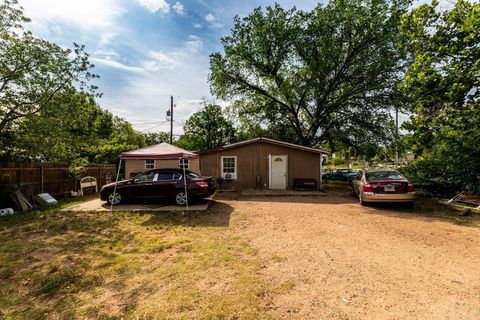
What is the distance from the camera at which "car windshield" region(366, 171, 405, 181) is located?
876 cm

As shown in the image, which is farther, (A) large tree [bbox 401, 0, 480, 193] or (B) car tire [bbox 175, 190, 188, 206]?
(B) car tire [bbox 175, 190, 188, 206]

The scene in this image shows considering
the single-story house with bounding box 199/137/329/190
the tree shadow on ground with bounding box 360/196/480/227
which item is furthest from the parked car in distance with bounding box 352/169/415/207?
the single-story house with bounding box 199/137/329/190

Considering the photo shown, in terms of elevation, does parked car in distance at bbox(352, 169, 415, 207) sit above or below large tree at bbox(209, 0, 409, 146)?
below

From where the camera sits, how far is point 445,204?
9.78 metres

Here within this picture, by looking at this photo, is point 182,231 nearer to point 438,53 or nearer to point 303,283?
point 303,283

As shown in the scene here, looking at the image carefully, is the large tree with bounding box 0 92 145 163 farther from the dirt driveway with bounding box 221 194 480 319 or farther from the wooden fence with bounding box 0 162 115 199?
the dirt driveway with bounding box 221 194 480 319

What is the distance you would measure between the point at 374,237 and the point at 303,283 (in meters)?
3.09

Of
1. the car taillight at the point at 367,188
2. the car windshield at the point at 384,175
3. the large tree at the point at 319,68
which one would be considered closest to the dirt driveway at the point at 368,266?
the car taillight at the point at 367,188

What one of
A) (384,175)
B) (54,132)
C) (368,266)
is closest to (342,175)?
(384,175)

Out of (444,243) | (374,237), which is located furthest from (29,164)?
(444,243)

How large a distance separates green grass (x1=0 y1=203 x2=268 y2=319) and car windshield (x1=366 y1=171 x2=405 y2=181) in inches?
242

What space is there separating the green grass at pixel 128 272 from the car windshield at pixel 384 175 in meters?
6.15

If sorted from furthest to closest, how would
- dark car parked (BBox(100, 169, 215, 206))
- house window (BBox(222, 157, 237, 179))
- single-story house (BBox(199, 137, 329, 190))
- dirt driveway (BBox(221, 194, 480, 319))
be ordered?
house window (BBox(222, 157, 237, 179)) → single-story house (BBox(199, 137, 329, 190)) → dark car parked (BBox(100, 169, 215, 206)) → dirt driveway (BBox(221, 194, 480, 319))

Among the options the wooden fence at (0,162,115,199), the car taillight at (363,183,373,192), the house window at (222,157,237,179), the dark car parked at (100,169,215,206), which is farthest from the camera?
the house window at (222,157,237,179)
